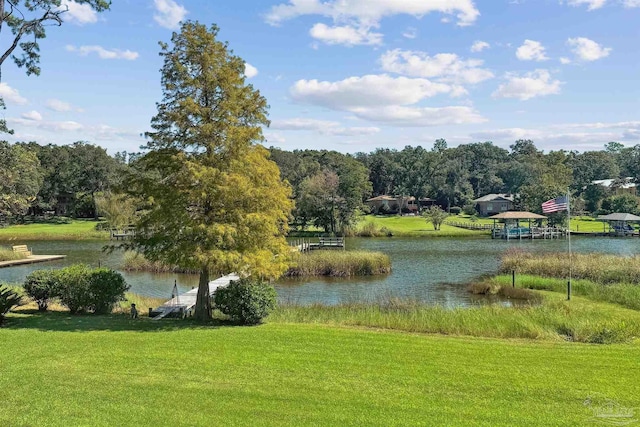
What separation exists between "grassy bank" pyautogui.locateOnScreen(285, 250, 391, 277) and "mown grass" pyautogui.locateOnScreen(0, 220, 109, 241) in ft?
114

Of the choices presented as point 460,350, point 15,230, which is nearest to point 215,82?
point 460,350

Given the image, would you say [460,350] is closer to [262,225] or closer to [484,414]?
[484,414]

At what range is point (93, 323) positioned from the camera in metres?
14.4

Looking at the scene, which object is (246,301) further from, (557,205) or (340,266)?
(340,266)

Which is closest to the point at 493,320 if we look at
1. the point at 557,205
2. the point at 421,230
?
the point at 557,205

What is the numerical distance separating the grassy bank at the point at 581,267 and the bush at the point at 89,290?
21954 millimetres

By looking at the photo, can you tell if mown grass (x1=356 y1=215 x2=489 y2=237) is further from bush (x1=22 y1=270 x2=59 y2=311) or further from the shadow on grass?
the shadow on grass

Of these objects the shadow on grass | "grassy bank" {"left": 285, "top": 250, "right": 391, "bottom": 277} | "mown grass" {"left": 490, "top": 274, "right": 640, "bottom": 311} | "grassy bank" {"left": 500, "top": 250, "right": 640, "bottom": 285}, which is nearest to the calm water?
"grassy bank" {"left": 285, "top": 250, "right": 391, "bottom": 277}

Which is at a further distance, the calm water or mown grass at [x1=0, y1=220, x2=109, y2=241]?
mown grass at [x1=0, y1=220, x2=109, y2=241]

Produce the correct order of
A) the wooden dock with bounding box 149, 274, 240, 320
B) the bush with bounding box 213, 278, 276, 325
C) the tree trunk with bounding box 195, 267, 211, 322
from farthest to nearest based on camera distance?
the wooden dock with bounding box 149, 274, 240, 320 < the tree trunk with bounding box 195, 267, 211, 322 < the bush with bounding box 213, 278, 276, 325

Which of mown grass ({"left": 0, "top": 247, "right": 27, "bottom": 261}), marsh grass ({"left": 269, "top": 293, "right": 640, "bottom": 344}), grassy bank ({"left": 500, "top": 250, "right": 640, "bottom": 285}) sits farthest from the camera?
mown grass ({"left": 0, "top": 247, "right": 27, "bottom": 261})

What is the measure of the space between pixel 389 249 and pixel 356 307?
97.0 ft

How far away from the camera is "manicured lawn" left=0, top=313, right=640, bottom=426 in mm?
7797

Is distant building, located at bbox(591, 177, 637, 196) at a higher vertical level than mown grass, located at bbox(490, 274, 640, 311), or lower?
higher
